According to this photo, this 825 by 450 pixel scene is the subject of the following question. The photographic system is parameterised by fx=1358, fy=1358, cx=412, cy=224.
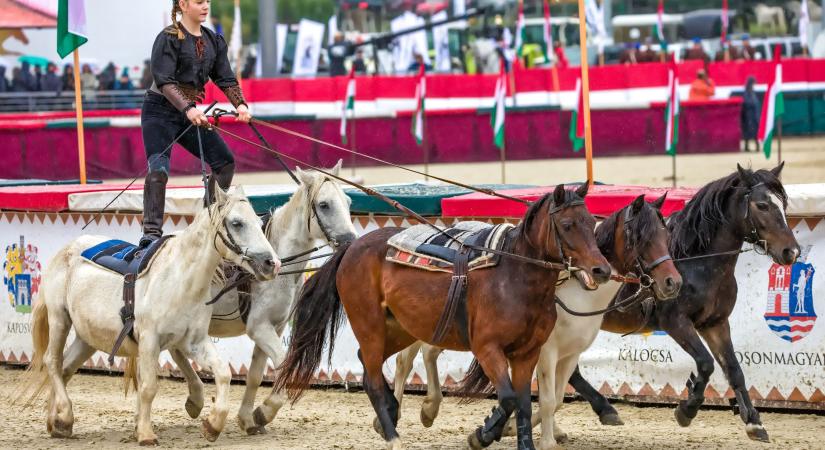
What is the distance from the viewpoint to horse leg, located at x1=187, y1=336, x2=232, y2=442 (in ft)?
26.2

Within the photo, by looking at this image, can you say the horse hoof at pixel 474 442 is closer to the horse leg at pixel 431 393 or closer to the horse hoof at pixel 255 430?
the horse leg at pixel 431 393

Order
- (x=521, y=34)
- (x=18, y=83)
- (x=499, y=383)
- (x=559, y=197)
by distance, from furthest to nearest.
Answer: (x=521, y=34), (x=18, y=83), (x=499, y=383), (x=559, y=197)

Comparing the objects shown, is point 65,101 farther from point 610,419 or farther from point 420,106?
point 610,419

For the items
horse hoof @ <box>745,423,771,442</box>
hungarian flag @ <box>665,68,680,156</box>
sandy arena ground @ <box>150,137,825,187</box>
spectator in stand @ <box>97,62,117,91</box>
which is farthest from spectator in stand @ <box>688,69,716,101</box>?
horse hoof @ <box>745,423,771,442</box>

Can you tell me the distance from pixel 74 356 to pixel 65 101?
20326mm

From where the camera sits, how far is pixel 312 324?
8.30 m

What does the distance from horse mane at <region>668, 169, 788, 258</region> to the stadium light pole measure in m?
22.6

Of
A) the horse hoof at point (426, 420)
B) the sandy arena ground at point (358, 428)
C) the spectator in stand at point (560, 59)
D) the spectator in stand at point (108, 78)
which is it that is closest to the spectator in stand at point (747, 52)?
the spectator in stand at point (560, 59)

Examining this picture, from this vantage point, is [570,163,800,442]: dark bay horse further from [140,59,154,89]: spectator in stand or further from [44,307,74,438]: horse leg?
[140,59,154,89]: spectator in stand

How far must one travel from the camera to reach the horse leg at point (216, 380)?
7996 millimetres

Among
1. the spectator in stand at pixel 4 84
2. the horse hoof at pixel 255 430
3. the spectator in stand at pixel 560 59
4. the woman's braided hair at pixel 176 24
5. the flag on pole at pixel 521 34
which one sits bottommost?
the horse hoof at pixel 255 430

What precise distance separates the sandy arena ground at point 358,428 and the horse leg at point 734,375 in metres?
0.12

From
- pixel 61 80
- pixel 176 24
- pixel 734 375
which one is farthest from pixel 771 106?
pixel 61 80

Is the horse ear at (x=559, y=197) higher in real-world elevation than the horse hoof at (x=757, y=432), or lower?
higher
